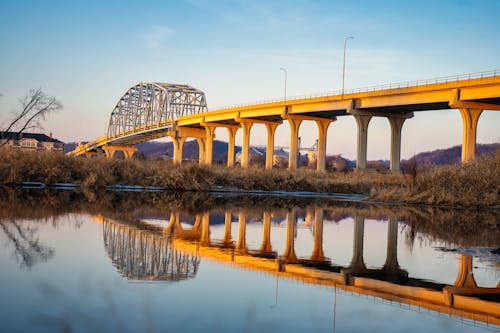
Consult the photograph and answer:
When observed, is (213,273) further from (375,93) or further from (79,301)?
(375,93)

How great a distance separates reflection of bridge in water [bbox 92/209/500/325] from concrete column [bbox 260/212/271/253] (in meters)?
0.01

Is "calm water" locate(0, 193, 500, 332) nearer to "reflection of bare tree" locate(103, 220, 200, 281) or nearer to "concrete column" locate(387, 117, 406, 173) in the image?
"reflection of bare tree" locate(103, 220, 200, 281)

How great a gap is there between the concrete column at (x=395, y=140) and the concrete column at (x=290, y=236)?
42.1 metres

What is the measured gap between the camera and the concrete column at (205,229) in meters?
13.5

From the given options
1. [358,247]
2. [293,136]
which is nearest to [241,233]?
[358,247]

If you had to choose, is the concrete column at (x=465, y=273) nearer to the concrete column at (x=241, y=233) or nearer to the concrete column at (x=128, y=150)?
the concrete column at (x=241, y=233)

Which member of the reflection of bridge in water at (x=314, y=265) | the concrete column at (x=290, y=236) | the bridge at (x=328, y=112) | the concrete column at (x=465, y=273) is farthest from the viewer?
the bridge at (x=328, y=112)

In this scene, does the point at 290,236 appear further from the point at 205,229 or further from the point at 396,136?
the point at 396,136

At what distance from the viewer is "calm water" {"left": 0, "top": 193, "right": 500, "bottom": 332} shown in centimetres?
657

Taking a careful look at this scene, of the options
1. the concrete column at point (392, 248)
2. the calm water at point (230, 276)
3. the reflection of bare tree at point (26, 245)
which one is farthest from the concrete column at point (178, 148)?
the reflection of bare tree at point (26, 245)

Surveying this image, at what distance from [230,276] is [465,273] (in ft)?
14.8

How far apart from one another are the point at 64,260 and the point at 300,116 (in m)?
61.7

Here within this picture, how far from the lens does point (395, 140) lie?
63.8 m

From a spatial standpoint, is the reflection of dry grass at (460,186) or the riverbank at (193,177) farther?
the riverbank at (193,177)
